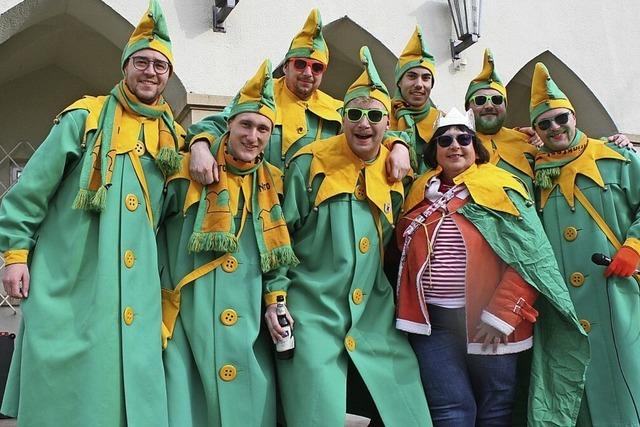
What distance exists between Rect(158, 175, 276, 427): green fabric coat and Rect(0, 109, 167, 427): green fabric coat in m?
0.12

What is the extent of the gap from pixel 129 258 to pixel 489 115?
2.07 m

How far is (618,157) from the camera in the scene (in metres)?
3.44

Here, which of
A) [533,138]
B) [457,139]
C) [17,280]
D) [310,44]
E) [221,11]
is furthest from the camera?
[221,11]

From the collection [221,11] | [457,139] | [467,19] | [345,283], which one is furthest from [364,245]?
[467,19]

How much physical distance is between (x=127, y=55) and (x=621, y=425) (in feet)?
9.07

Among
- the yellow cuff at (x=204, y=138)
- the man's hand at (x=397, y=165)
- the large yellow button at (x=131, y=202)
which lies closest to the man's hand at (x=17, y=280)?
the large yellow button at (x=131, y=202)

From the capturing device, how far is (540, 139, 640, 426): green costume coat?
326 cm

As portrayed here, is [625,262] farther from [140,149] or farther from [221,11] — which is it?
[221,11]

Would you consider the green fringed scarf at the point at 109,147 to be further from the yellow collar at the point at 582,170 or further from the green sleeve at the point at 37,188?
the yellow collar at the point at 582,170

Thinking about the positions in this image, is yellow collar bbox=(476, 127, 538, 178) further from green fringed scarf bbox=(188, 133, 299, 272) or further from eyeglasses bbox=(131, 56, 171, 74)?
eyeglasses bbox=(131, 56, 171, 74)

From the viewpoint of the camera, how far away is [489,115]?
12.4 ft

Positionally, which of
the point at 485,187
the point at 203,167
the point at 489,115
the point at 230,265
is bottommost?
the point at 230,265

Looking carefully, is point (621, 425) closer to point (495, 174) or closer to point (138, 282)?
point (495, 174)

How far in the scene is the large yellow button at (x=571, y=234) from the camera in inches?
133
